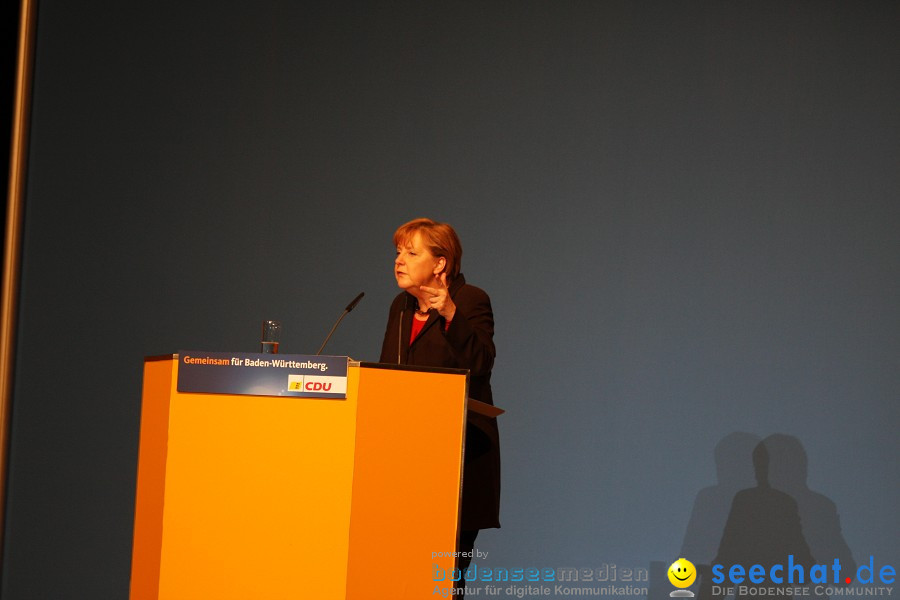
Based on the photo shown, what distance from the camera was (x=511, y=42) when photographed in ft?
13.7

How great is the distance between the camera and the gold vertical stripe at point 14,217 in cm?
402

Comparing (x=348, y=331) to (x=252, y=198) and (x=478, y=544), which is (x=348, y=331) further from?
(x=478, y=544)

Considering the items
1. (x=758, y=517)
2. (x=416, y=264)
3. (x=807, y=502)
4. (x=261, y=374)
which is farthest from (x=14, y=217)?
(x=807, y=502)

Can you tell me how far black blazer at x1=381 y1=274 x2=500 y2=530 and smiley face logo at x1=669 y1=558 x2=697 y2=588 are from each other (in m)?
1.73

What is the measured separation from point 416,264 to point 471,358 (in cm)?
34

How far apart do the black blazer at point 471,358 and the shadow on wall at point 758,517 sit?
1.77 meters

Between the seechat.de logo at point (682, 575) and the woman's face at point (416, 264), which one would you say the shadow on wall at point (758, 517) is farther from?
the woman's face at point (416, 264)

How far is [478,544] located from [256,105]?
219 cm

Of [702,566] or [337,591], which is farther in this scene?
[702,566]

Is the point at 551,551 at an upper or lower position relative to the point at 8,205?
lower

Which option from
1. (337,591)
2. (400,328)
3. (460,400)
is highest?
(400,328)

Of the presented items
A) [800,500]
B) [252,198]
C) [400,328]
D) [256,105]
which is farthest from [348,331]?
[800,500]

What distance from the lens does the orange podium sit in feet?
6.88

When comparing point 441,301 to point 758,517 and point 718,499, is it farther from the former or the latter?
point 758,517
